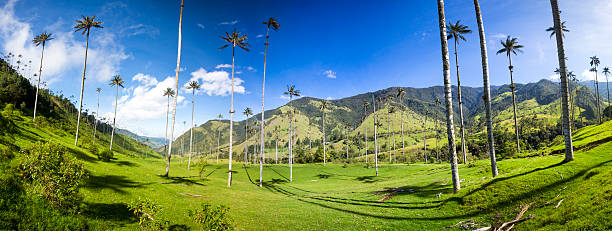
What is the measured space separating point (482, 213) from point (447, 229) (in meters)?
2.52

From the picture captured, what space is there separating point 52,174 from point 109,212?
13.1ft

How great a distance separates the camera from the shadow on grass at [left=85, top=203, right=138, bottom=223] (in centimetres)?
1335

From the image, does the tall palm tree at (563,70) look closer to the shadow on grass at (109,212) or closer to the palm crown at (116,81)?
the shadow on grass at (109,212)

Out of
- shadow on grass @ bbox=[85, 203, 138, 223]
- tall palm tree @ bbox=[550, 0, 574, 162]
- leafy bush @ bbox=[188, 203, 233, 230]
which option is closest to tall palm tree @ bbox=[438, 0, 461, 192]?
tall palm tree @ bbox=[550, 0, 574, 162]

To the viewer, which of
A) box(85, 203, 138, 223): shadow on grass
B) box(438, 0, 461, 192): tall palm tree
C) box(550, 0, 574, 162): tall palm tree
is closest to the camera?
box(85, 203, 138, 223): shadow on grass

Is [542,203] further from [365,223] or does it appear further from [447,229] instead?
[365,223]

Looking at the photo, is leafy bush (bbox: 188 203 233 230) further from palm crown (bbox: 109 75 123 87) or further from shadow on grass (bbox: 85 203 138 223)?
palm crown (bbox: 109 75 123 87)

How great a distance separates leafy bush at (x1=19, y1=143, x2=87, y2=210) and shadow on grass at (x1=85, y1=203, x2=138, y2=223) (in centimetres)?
124

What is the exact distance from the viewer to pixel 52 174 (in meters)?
11.8

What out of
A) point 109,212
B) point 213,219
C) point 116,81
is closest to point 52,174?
point 109,212

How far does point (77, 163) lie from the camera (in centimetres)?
1261

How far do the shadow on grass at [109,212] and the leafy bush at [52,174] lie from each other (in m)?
1.24

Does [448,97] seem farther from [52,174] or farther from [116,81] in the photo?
[116,81]

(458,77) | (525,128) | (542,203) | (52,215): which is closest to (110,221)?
(52,215)
